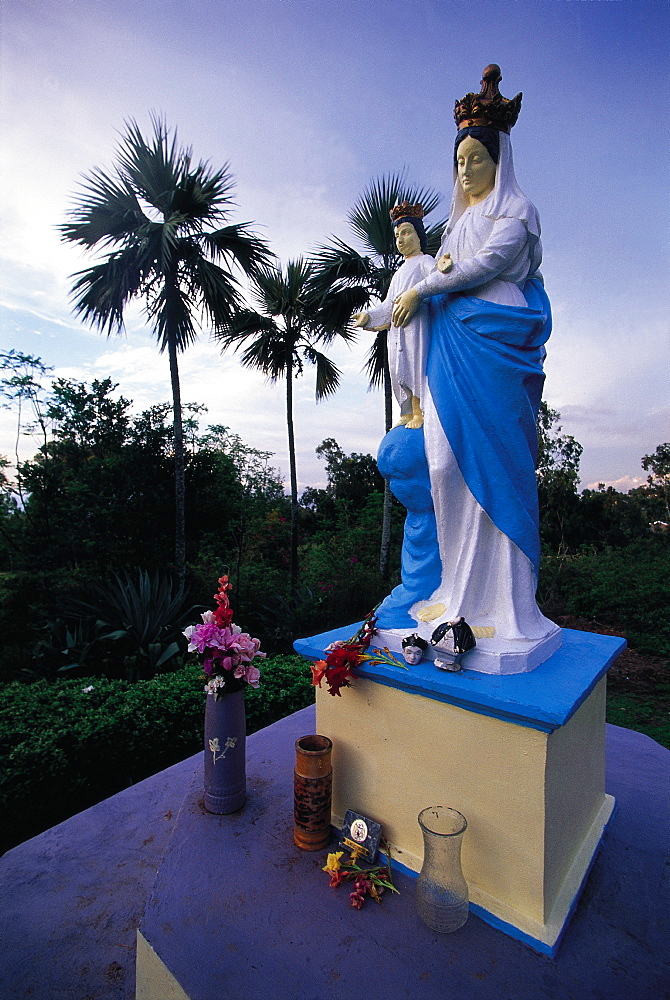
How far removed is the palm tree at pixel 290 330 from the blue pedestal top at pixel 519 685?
268 inches

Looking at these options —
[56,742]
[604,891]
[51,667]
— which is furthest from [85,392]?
[604,891]

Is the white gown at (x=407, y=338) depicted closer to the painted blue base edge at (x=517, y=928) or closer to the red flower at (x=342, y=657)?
the red flower at (x=342, y=657)

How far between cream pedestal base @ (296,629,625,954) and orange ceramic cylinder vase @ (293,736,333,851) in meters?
0.14

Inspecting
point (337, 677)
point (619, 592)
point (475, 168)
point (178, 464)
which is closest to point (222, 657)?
point (337, 677)

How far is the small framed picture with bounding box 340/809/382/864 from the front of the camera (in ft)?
6.89

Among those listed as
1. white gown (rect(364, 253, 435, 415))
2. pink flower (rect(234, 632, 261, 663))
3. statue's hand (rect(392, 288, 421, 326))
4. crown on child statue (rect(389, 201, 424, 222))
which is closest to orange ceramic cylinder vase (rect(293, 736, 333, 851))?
pink flower (rect(234, 632, 261, 663))

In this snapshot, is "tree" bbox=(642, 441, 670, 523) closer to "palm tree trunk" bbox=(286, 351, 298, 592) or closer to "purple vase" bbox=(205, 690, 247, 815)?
"palm tree trunk" bbox=(286, 351, 298, 592)

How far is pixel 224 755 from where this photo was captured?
8.21 feet

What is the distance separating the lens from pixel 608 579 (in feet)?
28.1

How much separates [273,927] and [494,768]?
0.97 meters

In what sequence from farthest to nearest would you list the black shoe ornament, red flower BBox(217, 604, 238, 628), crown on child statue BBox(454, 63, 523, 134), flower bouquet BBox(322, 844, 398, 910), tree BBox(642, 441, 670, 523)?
1. tree BBox(642, 441, 670, 523)
2. red flower BBox(217, 604, 238, 628)
3. crown on child statue BBox(454, 63, 523, 134)
4. the black shoe ornament
5. flower bouquet BBox(322, 844, 398, 910)

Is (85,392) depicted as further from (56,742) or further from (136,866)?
(136,866)

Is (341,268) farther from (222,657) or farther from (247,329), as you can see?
(222,657)

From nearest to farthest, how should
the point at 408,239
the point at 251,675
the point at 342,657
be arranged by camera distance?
the point at 342,657 → the point at 251,675 → the point at 408,239
